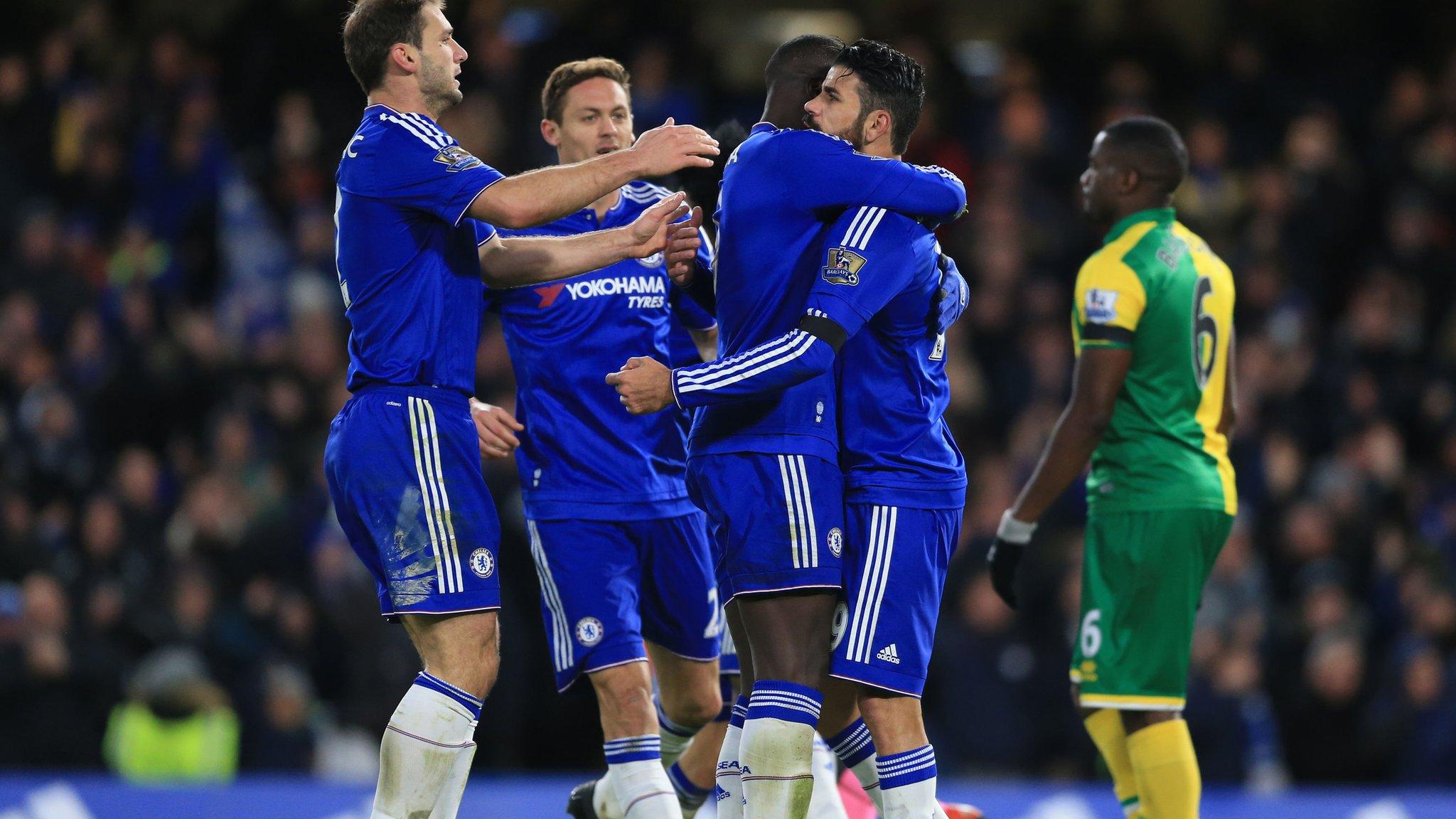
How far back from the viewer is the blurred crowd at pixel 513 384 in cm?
994

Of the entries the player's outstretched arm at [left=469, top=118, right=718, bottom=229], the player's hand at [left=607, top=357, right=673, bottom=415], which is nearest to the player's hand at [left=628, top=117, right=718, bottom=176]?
the player's outstretched arm at [left=469, top=118, right=718, bottom=229]

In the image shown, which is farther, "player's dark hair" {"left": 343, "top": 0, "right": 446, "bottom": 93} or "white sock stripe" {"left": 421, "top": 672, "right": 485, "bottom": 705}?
"player's dark hair" {"left": 343, "top": 0, "right": 446, "bottom": 93}

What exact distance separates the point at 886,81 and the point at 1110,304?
48.7 inches

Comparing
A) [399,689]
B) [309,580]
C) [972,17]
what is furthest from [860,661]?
[972,17]

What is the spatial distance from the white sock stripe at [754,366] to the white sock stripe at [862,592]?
524 mm

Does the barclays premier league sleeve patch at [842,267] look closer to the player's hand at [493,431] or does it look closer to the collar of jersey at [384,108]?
the player's hand at [493,431]

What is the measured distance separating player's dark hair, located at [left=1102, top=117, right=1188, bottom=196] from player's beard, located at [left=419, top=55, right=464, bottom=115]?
2.27m

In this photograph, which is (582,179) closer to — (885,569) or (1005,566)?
(885,569)

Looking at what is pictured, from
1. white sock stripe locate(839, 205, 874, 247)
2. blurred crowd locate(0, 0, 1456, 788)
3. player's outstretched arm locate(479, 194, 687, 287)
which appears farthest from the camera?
blurred crowd locate(0, 0, 1456, 788)

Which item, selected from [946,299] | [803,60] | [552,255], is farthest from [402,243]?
[946,299]

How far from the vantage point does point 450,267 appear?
16.4 feet

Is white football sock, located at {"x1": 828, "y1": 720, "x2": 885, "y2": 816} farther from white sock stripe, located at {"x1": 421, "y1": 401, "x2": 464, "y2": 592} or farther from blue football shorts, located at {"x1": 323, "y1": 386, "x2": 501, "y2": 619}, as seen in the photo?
white sock stripe, located at {"x1": 421, "y1": 401, "x2": 464, "y2": 592}

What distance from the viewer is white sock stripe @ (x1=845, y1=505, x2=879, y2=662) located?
4.76 metres

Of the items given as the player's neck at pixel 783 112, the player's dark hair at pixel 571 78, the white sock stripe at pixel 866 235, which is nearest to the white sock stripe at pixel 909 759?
the white sock stripe at pixel 866 235
